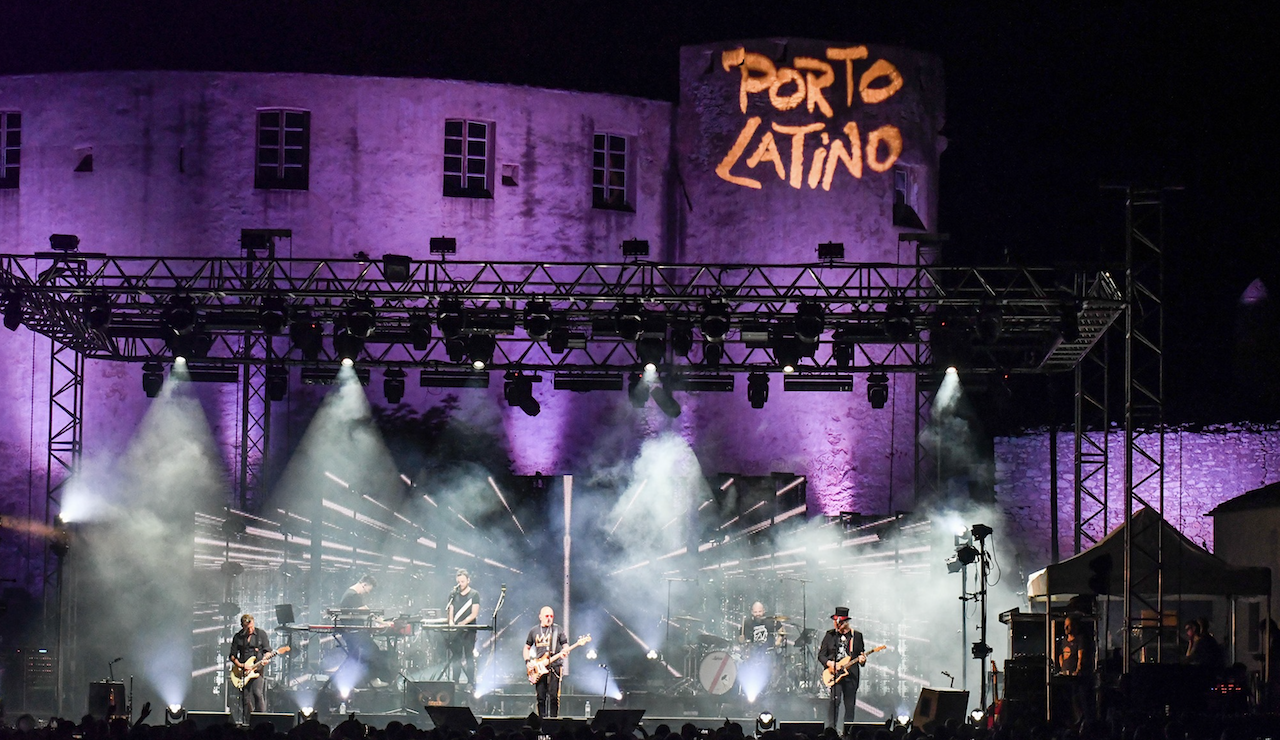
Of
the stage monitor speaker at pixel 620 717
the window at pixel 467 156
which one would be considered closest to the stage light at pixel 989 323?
the stage monitor speaker at pixel 620 717

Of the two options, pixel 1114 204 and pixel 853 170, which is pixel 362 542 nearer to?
pixel 853 170

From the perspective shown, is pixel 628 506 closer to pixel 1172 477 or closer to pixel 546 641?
pixel 546 641

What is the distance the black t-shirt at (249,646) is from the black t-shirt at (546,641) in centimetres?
340

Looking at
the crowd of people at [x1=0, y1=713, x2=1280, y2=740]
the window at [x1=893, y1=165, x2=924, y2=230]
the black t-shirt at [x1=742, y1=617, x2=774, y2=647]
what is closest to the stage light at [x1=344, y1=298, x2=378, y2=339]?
the black t-shirt at [x1=742, y1=617, x2=774, y2=647]

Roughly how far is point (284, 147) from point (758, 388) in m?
9.65

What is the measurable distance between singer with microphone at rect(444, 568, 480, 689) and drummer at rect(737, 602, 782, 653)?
13.6 ft

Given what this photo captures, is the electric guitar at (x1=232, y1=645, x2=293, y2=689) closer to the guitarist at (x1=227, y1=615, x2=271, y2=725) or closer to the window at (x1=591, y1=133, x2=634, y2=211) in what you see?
the guitarist at (x1=227, y1=615, x2=271, y2=725)

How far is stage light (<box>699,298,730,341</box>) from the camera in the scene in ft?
65.1

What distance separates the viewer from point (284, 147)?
1017 inches

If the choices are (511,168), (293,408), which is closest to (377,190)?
(511,168)

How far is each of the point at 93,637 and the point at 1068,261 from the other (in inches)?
626

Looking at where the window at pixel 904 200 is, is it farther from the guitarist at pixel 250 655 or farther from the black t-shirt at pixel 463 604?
the guitarist at pixel 250 655

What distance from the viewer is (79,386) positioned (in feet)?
79.9

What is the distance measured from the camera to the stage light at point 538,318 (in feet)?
64.8
